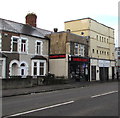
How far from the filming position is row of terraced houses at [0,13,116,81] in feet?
87.7

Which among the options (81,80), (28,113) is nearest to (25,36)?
(81,80)

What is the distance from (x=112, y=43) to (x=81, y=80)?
637 inches

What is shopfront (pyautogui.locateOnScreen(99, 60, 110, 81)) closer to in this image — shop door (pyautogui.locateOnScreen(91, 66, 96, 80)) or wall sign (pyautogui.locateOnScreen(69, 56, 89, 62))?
shop door (pyautogui.locateOnScreen(91, 66, 96, 80))

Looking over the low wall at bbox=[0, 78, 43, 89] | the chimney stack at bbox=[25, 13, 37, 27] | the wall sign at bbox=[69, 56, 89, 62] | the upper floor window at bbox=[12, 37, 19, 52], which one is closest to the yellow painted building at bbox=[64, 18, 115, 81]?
the wall sign at bbox=[69, 56, 89, 62]

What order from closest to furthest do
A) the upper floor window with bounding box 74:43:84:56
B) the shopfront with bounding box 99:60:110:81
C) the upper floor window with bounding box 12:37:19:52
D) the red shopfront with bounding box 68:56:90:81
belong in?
the upper floor window with bounding box 12:37:19:52 → the red shopfront with bounding box 68:56:90:81 → the upper floor window with bounding box 74:43:84:56 → the shopfront with bounding box 99:60:110:81

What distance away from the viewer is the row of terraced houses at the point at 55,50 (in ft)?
87.7

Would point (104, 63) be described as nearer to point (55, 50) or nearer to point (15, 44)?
point (55, 50)

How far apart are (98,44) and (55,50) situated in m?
11.5

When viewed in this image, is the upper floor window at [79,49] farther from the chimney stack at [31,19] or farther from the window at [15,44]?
the window at [15,44]

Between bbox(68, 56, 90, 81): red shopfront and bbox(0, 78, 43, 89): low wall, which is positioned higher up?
bbox(68, 56, 90, 81): red shopfront

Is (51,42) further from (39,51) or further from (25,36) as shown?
(25,36)

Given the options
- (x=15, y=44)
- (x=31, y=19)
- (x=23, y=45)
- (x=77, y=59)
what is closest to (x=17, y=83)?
(x=15, y=44)

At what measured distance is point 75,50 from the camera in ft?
109

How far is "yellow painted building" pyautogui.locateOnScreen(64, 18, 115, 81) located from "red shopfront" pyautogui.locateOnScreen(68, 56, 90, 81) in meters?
1.56
